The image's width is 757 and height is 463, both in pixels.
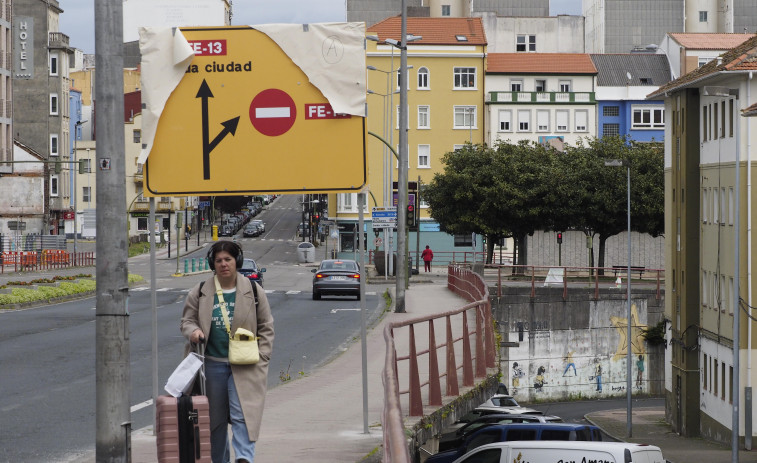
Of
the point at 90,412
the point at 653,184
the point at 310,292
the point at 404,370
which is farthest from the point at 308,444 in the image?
the point at 653,184

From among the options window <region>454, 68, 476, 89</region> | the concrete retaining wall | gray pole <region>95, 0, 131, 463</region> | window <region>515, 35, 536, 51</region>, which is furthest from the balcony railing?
gray pole <region>95, 0, 131, 463</region>

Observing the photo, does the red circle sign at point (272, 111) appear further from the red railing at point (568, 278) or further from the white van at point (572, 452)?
the red railing at point (568, 278)

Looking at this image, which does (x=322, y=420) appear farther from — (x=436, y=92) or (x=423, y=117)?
(x=436, y=92)

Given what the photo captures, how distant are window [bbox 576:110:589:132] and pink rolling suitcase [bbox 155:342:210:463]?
93.4m

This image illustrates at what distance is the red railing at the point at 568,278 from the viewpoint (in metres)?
58.2

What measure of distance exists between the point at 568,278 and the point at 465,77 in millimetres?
40360

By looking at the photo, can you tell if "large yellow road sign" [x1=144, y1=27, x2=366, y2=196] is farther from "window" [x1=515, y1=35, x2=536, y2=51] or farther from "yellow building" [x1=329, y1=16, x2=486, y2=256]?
"window" [x1=515, y1=35, x2=536, y2=51]

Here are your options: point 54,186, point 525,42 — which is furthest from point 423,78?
point 54,186

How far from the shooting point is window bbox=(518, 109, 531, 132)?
97938 millimetres

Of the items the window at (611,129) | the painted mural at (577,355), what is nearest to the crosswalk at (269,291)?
the painted mural at (577,355)

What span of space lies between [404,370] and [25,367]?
8.93 meters

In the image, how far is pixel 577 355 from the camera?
60.9m

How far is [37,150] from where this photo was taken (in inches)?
3917

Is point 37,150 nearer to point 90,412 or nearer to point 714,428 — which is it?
point 714,428
